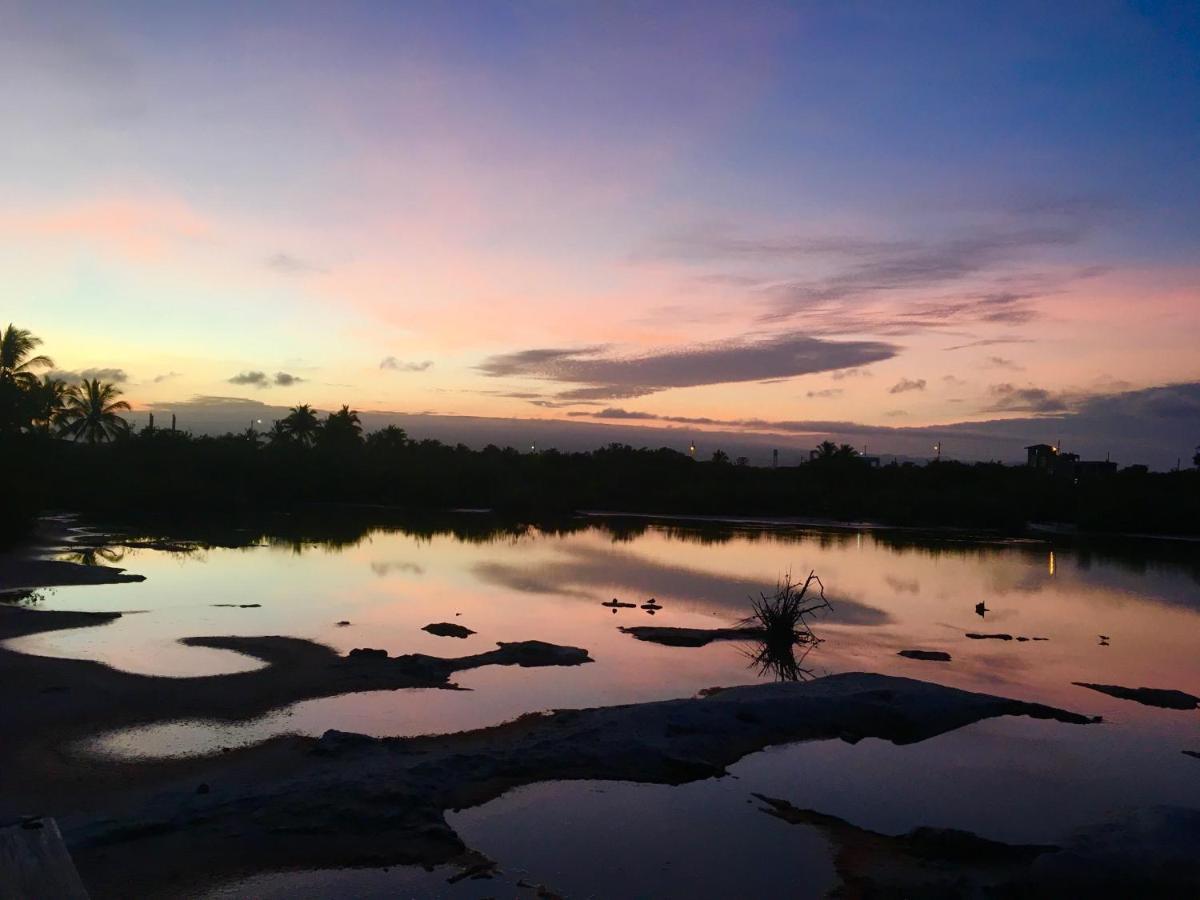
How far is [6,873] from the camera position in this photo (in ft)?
9.08

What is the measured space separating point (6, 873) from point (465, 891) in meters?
4.58

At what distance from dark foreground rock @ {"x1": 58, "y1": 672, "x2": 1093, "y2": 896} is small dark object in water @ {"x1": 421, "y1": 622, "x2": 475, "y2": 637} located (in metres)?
5.54

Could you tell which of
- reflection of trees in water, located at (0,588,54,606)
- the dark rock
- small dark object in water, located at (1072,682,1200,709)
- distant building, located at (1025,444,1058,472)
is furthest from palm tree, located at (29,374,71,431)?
distant building, located at (1025,444,1058,472)

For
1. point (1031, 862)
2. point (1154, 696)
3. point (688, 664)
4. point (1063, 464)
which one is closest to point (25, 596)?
point (688, 664)

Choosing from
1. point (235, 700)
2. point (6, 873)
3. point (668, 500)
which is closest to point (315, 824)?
point (235, 700)

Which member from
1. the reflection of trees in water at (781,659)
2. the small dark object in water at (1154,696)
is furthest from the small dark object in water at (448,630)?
the small dark object in water at (1154,696)

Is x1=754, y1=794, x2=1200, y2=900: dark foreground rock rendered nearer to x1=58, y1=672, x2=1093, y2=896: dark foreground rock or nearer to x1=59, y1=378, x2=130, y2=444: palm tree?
x1=58, y1=672, x2=1093, y2=896: dark foreground rock

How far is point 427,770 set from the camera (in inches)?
350

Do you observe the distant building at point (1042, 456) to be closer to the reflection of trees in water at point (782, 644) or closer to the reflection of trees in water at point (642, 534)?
the reflection of trees in water at point (642, 534)

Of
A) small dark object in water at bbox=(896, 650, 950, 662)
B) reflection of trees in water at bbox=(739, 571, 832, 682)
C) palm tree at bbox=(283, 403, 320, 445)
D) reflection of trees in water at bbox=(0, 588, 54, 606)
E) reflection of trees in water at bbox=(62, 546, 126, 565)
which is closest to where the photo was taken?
reflection of trees in water at bbox=(739, 571, 832, 682)

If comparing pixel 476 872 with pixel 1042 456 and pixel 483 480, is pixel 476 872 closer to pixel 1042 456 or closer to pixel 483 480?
pixel 483 480

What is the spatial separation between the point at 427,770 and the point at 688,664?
6799mm

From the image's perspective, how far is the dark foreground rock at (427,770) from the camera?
7172 mm

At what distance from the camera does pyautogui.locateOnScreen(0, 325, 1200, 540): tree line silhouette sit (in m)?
44.4
